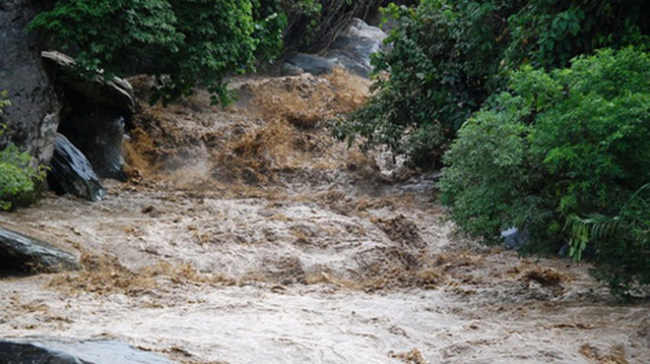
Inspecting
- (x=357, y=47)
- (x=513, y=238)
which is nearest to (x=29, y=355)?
(x=513, y=238)

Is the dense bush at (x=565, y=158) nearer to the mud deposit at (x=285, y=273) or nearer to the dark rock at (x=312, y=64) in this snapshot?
the mud deposit at (x=285, y=273)

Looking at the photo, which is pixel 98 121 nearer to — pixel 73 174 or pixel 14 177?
pixel 73 174

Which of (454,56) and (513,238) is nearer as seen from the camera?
(513,238)

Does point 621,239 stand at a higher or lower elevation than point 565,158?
lower

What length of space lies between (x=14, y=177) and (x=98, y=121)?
4725mm

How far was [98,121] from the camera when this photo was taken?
13602mm

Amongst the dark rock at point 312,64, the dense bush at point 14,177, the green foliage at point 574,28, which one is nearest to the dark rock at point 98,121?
the dense bush at point 14,177

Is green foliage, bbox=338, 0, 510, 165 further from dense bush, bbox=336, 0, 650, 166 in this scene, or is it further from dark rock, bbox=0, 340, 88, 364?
dark rock, bbox=0, 340, 88, 364

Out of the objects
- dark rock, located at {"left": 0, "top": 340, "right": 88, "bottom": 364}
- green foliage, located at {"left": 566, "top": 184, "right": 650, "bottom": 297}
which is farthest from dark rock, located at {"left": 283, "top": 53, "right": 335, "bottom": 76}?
dark rock, located at {"left": 0, "top": 340, "right": 88, "bottom": 364}

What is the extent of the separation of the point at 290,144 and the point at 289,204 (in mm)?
4443

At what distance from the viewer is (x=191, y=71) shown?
11641mm

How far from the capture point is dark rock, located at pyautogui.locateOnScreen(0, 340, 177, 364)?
429 centimetres

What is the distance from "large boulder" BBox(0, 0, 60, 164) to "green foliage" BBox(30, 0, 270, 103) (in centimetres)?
31

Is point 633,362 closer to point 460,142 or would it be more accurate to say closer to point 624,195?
point 624,195
